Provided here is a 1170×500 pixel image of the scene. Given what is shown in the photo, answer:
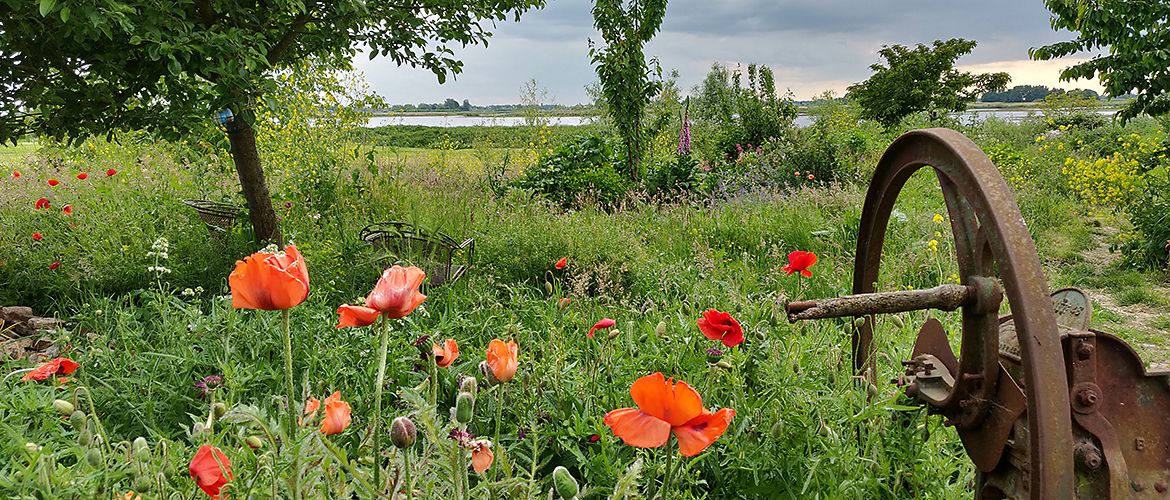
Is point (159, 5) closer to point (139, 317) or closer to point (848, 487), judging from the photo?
point (139, 317)

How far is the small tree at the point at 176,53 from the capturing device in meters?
3.13

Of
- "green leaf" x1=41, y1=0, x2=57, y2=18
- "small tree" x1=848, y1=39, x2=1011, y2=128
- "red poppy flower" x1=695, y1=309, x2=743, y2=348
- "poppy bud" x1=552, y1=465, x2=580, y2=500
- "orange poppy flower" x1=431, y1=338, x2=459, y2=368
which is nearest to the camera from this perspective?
"poppy bud" x1=552, y1=465, x2=580, y2=500

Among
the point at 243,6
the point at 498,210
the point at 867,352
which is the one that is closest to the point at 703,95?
the point at 498,210

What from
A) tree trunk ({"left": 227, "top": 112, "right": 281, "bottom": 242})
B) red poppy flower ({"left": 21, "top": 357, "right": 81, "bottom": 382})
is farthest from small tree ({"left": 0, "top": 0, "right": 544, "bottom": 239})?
red poppy flower ({"left": 21, "top": 357, "right": 81, "bottom": 382})

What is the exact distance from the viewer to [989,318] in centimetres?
125

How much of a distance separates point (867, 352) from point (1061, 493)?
3.68 ft

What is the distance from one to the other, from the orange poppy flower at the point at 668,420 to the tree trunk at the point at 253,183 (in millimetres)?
3833

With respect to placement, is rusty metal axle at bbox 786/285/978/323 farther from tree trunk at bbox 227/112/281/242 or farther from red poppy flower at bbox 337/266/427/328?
→ tree trunk at bbox 227/112/281/242

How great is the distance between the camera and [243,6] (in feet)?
13.2

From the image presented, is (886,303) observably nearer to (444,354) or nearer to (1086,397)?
(1086,397)

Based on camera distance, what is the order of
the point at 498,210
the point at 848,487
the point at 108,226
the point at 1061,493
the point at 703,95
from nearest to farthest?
the point at 1061,493, the point at 848,487, the point at 108,226, the point at 498,210, the point at 703,95

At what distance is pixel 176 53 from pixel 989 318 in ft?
12.7

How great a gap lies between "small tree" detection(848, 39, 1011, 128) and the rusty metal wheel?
17656 mm

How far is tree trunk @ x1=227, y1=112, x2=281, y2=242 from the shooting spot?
168 inches
